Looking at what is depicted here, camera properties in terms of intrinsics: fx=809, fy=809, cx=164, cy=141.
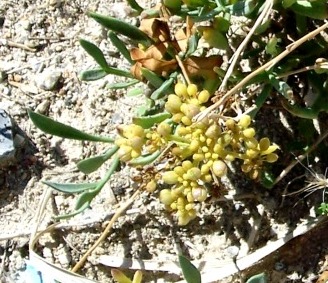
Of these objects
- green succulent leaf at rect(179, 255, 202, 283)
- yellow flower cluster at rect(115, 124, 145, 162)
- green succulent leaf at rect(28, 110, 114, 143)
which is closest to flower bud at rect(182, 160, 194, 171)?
yellow flower cluster at rect(115, 124, 145, 162)

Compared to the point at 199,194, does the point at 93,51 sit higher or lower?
higher

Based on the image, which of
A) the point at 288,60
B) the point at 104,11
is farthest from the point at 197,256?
the point at 104,11

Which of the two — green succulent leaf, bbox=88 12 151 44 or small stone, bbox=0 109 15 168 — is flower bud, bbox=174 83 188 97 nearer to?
green succulent leaf, bbox=88 12 151 44

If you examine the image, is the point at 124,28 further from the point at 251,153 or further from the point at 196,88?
the point at 251,153

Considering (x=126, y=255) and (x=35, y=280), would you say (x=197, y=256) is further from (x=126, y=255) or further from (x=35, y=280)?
(x=35, y=280)

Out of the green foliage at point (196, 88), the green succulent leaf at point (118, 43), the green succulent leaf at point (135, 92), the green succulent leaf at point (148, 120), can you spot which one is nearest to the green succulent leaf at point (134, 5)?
the green foliage at point (196, 88)

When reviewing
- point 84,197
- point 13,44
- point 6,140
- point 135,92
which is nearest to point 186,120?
point 84,197

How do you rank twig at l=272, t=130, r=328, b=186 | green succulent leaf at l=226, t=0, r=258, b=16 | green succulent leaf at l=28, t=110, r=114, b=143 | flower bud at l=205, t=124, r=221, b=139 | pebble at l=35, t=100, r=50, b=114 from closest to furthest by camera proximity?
flower bud at l=205, t=124, r=221, b=139 < green succulent leaf at l=226, t=0, r=258, b=16 < green succulent leaf at l=28, t=110, r=114, b=143 < twig at l=272, t=130, r=328, b=186 < pebble at l=35, t=100, r=50, b=114
